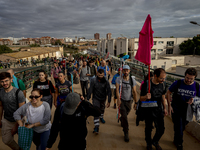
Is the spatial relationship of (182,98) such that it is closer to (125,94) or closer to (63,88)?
(125,94)

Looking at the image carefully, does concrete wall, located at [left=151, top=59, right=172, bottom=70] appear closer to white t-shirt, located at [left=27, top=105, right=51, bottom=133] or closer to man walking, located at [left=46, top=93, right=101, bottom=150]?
white t-shirt, located at [left=27, top=105, right=51, bottom=133]

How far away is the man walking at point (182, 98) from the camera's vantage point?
2.68 metres

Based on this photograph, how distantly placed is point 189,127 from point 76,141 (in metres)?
3.11

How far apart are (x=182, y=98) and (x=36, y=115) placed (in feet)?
9.55

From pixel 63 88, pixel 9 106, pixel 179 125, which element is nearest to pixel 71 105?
pixel 9 106

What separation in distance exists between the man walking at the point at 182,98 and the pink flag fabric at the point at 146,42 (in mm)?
804

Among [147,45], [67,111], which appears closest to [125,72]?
[147,45]

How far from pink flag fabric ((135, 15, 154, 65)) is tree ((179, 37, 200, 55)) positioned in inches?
1819

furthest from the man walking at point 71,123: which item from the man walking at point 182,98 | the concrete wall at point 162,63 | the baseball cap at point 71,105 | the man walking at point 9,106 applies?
the concrete wall at point 162,63

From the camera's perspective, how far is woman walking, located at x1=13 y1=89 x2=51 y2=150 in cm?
248

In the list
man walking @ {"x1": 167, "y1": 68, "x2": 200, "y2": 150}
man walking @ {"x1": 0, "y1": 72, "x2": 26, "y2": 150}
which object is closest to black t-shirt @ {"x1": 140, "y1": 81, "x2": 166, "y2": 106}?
man walking @ {"x1": 167, "y1": 68, "x2": 200, "y2": 150}

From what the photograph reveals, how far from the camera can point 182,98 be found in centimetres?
282

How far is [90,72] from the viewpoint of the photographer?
231 inches

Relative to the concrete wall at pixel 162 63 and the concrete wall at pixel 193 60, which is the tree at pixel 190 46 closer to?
the concrete wall at pixel 193 60
